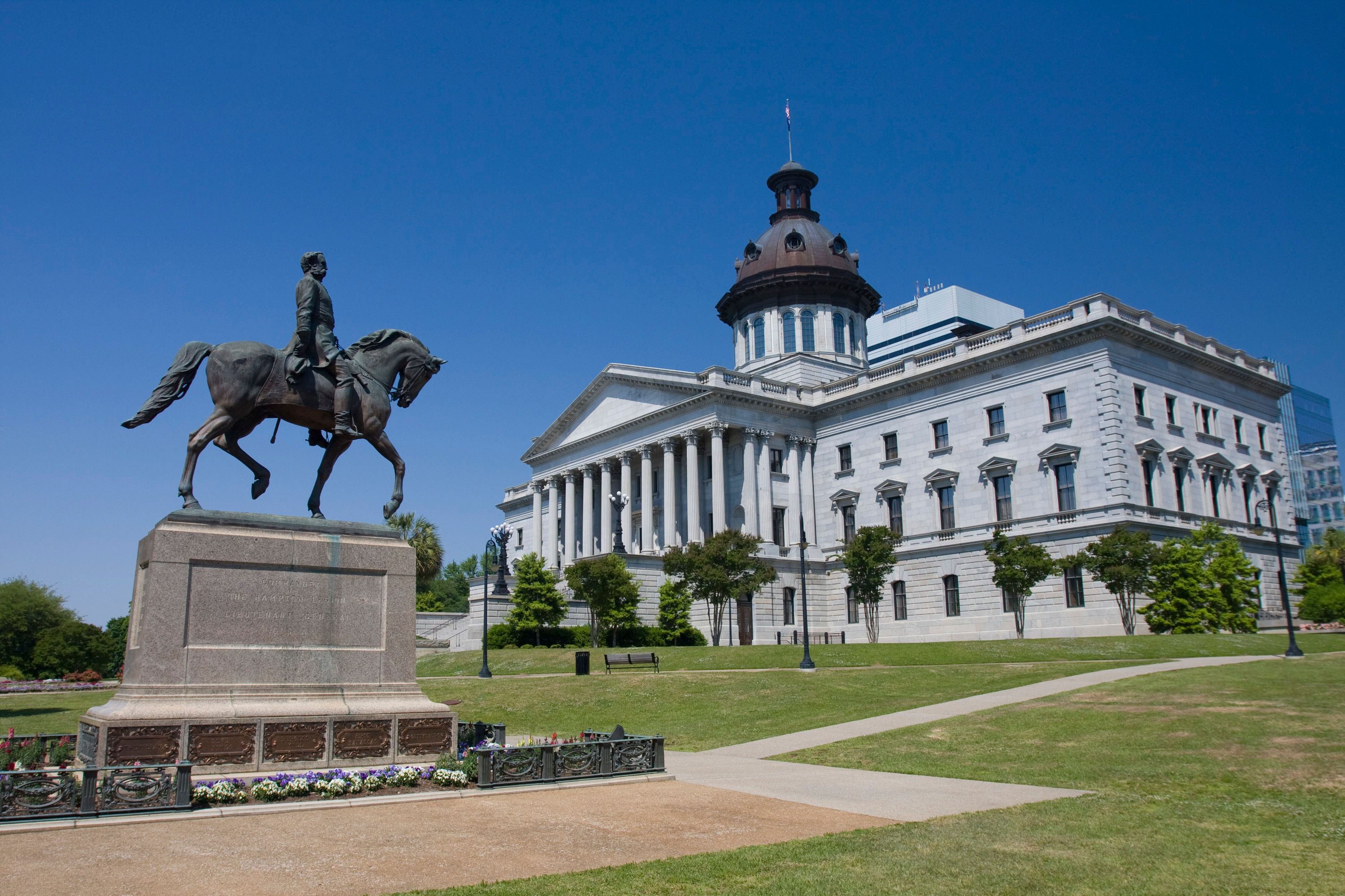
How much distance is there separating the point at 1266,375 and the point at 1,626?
3351 inches

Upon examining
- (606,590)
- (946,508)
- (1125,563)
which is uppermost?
(946,508)

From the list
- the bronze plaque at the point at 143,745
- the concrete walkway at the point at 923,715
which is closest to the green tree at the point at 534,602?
the concrete walkway at the point at 923,715

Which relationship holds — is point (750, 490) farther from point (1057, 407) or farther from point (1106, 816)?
point (1106, 816)

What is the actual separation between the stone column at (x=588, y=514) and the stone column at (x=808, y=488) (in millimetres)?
17788

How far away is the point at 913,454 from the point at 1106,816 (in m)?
53.8

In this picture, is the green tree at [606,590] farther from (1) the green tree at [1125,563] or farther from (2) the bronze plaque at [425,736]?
(2) the bronze plaque at [425,736]

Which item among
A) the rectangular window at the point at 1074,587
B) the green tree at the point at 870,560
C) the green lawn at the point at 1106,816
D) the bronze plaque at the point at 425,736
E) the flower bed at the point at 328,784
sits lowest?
the green lawn at the point at 1106,816

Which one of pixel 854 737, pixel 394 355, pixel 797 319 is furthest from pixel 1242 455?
pixel 394 355

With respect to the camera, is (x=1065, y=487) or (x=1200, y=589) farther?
(x=1065, y=487)

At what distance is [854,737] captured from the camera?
21812mm

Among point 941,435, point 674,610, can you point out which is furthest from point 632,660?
point 941,435

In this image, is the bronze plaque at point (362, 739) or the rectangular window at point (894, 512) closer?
the bronze plaque at point (362, 739)

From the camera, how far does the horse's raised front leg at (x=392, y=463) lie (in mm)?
16812

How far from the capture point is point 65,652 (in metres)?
59.6
